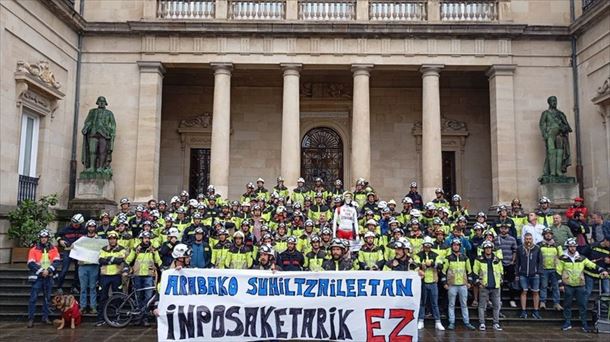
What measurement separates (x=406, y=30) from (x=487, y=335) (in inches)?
487

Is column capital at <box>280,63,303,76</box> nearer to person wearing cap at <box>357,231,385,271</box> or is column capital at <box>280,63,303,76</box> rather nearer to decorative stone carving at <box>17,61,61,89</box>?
decorative stone carving at <box>17,61,61,89</box>

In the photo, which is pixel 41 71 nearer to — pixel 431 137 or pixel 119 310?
pixel 119 310

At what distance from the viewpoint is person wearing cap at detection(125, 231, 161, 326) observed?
11373 millimetres

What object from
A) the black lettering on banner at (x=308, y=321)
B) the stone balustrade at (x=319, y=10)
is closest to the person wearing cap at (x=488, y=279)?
the black lettering on banner at (x=308, y=321)

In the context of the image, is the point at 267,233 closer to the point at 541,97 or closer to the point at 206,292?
the point at 206,292

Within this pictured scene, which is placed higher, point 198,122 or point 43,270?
point 198,122


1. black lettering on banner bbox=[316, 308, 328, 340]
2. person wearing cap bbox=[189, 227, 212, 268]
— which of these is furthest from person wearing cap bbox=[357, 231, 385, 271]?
person wearing cap bbox=[189, 227, 212, 268]

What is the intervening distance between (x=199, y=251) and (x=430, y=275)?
15.5ft

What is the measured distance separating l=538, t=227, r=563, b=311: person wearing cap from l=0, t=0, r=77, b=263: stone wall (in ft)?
44.7

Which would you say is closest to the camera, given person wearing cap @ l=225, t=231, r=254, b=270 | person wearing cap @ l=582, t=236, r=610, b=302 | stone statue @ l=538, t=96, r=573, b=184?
person wearing cap @ l=225, t=231, r=254, b=270

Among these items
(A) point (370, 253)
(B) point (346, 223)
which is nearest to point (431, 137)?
(B) point (346, 223)

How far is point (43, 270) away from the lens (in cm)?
1129

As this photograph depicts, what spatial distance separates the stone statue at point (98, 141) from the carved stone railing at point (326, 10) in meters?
7.78

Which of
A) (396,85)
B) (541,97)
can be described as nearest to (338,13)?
(396,85)
